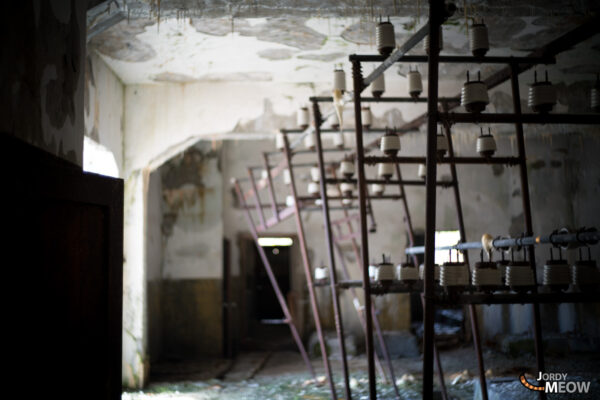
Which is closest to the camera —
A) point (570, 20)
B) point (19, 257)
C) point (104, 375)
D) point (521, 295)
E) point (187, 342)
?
point (19, 257)

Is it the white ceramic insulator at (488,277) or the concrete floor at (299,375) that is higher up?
the white ceramic insulator at (488,277)

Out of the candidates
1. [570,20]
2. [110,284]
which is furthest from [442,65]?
[110,284]

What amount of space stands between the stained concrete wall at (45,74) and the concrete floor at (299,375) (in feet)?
16.3

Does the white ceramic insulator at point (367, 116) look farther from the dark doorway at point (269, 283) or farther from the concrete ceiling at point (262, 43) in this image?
the dark doorway at point (269, 283)

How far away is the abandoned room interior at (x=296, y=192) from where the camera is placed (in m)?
2.52

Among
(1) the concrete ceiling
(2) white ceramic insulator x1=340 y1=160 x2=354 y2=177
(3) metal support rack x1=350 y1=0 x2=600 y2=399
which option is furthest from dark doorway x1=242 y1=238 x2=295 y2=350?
(3) metal support rack x1=350 y1=0 x2=600 y2=399

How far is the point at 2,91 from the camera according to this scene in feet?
6.93

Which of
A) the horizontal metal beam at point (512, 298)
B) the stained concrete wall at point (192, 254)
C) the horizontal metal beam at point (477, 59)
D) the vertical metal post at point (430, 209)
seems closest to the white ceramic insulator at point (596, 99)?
the horizontal metal beam at point (477, 59)

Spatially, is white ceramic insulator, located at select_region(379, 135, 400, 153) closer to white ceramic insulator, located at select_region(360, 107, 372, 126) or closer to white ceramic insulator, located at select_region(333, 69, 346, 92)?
white ceramic insulator, located at select_region(333, 69, 346, 92)

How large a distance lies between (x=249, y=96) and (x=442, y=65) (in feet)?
8.39

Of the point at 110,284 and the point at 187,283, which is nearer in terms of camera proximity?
the point at 110,284

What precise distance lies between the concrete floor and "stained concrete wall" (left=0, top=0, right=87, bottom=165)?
16.3 ft

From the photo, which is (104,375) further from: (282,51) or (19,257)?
(282,51)

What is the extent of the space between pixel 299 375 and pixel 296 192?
121 inches
